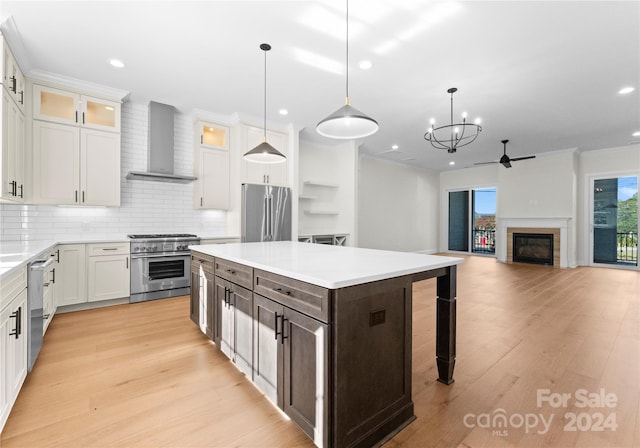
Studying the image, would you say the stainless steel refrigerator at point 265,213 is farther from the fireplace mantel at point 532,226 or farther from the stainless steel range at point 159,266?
the fireplace mantel at point 532,226

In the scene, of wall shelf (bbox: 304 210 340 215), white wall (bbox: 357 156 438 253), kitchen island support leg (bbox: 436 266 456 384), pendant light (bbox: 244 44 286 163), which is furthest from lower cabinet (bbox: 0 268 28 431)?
white wall (bbox: 357 156 438 253)

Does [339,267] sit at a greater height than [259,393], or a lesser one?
greater

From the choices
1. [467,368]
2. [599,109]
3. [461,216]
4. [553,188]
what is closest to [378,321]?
[467,368]

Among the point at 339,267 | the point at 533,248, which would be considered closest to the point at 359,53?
→ the point at 339,267

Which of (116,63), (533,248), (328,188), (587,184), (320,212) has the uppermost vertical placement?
(116,63)

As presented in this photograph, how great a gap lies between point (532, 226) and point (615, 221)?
1.61m

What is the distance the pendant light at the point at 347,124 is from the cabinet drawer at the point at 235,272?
1211 millimetres

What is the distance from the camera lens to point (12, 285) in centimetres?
171

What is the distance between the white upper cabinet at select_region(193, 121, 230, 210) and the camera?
4758mm

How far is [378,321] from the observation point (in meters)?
1.50

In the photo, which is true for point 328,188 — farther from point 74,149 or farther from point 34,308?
point 34,308

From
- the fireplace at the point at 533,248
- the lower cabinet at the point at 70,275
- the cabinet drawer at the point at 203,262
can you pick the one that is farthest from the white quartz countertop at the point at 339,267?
the fireplace at the point at 533,248

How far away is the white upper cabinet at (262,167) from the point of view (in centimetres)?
502

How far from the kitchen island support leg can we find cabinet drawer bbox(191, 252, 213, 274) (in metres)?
1.85
